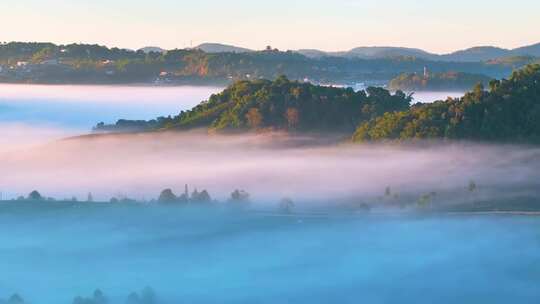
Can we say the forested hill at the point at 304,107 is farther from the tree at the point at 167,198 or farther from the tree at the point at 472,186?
the tree at the point at 472,186

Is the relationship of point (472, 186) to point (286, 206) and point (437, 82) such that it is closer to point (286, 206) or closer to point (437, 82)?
point (286, 206)

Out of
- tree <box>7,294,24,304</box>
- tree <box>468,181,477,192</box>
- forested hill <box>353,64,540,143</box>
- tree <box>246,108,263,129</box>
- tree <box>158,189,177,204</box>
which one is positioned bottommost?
tree <box>7,294,24,304</box>

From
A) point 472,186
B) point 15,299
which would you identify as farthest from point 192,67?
point 15,299

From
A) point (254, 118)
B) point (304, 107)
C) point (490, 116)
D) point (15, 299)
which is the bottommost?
point (15, 299)

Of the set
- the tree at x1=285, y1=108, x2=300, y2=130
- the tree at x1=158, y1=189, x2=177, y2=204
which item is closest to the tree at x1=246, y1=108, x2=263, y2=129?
the tree at x1=285, y1=108, x2=300, y2=130

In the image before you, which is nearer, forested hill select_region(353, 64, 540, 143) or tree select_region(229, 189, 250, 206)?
tree select_region(229, 189, 250, 206)

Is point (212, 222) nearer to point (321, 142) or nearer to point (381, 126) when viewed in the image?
point (381, 126)

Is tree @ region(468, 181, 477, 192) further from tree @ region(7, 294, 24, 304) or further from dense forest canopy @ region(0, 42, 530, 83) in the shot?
dense forest canopy @ region(0, 42, 530, 83)
